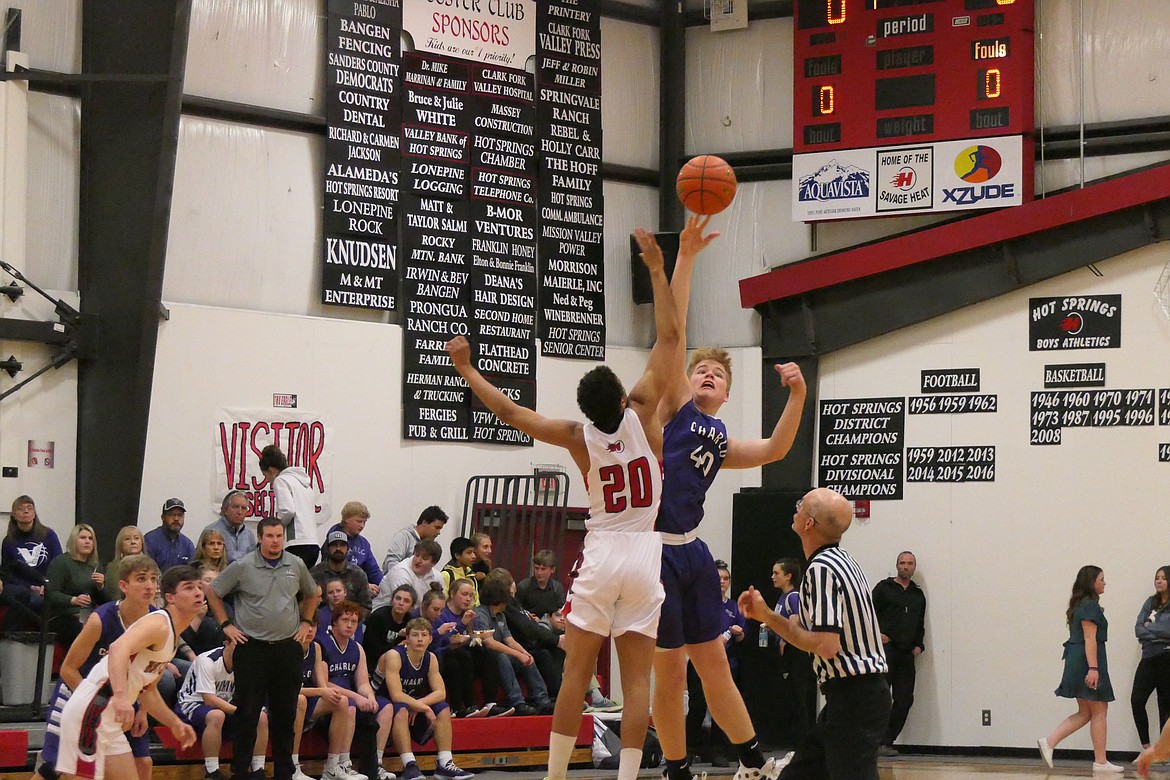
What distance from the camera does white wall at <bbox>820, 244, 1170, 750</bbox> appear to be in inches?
615

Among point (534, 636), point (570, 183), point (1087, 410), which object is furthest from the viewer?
point (570, 183)

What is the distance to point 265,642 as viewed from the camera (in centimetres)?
1060

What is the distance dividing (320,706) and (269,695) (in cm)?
98

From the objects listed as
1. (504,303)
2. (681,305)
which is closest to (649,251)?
(681,305)

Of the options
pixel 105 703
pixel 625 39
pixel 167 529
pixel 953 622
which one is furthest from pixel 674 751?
pixel 625 39

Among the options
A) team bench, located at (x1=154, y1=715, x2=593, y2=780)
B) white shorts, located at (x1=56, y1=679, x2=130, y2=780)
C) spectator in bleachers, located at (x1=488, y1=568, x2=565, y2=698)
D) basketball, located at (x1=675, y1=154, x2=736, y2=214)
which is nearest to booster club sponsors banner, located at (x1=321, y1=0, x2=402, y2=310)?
spectator in bleachers, located at (x1=488, y1=568, x2=565, y2=698)

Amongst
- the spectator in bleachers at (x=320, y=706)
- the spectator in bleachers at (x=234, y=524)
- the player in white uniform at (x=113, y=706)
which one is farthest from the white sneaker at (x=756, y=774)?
the spectator in bleachers at (x=234, y=524)

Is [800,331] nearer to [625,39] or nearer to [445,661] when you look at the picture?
[625,39]

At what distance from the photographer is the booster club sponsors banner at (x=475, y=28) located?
53.7 ft

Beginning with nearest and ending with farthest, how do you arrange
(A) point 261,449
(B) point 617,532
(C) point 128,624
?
(B) point 617,532 < (C) point 128,624 < (A) point 261,449

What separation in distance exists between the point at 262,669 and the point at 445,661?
2.41 m

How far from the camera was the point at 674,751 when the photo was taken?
23.4 ft

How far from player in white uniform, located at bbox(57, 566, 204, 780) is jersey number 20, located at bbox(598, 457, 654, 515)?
2524 millimetres

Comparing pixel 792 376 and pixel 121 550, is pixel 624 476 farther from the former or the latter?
pixel 121 550
